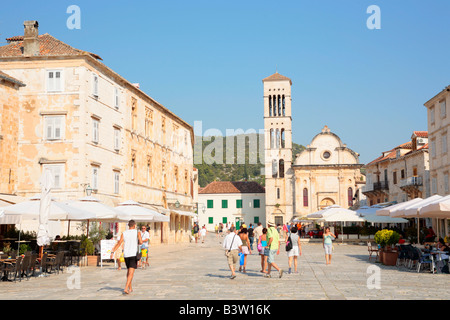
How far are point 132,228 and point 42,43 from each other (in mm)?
21990

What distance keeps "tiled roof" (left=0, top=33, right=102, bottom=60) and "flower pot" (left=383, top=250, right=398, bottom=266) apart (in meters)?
18.6

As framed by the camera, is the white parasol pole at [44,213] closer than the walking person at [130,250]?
No

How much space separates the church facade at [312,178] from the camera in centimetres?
7150

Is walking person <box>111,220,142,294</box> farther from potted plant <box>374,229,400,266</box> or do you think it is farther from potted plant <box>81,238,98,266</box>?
potted plant <box>374,229,400,266</box>

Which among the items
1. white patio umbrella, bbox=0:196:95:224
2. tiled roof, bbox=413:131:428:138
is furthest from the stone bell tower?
white patio umbrella, bbox=0:196:95:224

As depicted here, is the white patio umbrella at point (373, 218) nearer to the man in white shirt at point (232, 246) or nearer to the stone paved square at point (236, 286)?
the stone paved square at point (236, 286)

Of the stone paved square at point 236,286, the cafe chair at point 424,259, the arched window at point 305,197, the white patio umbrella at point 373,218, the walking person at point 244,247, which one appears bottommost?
the stone paved square at point 236,286

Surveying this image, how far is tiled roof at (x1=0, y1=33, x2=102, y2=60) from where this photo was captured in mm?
29484

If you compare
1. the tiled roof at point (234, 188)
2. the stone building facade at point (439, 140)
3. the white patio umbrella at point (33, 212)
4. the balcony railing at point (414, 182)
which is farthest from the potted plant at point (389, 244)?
the tiled roof at point (234, 188)

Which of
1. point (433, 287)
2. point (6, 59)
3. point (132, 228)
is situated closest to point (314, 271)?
point (433, 287)

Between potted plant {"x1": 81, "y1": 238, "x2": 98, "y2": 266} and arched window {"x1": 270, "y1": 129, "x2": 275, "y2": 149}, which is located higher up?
arched window {"x1": 270, "y1": 129, "x2": 275, "y2": 149}

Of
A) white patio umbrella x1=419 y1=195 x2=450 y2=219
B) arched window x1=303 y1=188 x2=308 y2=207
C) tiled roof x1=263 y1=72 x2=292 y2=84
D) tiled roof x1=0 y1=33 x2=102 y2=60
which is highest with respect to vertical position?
tiled roof x1=263 y1=72 x2=292 y2=84

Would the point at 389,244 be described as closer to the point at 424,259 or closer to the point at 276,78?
the point at 424,259

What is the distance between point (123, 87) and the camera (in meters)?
35.1
